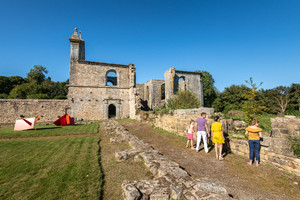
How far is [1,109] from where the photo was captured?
17.4 meters

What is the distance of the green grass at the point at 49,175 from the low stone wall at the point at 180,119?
5365mm

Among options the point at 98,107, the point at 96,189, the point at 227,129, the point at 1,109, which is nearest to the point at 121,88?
the point at 98,107

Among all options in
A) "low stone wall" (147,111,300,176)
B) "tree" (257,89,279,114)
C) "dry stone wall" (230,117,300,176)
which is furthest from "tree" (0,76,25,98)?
"tree" (257,89,279,114)

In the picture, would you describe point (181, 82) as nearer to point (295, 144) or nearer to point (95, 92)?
point (95, 92)

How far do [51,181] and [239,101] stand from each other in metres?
32.1

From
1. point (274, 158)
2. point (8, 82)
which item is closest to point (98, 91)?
point (274, 158)

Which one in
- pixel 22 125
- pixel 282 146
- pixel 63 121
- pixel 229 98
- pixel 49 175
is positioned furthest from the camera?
pixel 229 98

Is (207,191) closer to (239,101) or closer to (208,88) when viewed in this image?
(239,101)

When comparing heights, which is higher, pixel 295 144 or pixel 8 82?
pixel 8 82

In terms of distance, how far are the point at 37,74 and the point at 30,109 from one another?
28890mm

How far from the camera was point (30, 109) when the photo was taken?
59.6ft

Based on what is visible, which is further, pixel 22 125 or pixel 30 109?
pixel 30 109

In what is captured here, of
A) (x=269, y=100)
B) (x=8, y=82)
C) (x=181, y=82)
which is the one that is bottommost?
(x=269, y=100)

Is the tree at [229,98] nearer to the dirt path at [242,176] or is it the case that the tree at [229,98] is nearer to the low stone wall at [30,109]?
the dirt path at [242,176]
